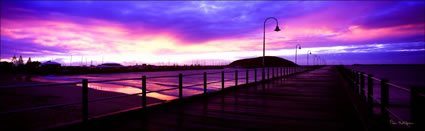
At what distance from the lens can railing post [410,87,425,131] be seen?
7.48ft

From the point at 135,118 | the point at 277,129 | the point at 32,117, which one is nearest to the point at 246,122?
the point at 277,129

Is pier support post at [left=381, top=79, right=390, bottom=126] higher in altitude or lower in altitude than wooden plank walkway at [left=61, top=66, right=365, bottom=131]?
higher

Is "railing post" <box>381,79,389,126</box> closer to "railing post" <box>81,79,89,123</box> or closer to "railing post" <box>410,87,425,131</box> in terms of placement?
"railing post" <box>410,87,425,131</box>

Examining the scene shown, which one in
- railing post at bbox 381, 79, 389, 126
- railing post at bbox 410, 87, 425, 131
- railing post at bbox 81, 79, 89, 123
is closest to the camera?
railing post at bbox 410, 87, 425, 131

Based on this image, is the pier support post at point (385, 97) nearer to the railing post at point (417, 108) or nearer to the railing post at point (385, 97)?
the railing post at point (385, 97)

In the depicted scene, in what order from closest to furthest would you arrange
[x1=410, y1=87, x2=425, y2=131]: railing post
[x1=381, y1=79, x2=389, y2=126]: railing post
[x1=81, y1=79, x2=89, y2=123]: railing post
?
[x1=410, y1=87, x2=425, y2=131]: railing post → [x1=381, y1=79, x2=389, y2=126]: railing post → [x1=81, y1=79, x2=89, y2=123]: railing post

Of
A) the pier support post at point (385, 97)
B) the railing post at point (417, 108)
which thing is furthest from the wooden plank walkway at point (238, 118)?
the railing post at point (417, 108)

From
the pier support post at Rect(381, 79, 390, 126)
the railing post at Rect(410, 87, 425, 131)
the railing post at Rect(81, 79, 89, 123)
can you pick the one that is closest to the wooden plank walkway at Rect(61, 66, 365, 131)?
the railing post at Rect(81, 79, 89, 123)

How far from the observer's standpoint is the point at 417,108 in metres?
2.37

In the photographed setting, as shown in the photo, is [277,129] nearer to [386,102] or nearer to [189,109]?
[386,102]

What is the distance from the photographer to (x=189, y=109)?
5.92 m

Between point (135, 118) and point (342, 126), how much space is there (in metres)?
4.51

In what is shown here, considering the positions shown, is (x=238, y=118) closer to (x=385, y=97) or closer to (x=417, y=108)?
(x=385, y=97)

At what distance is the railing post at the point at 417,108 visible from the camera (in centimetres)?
228
